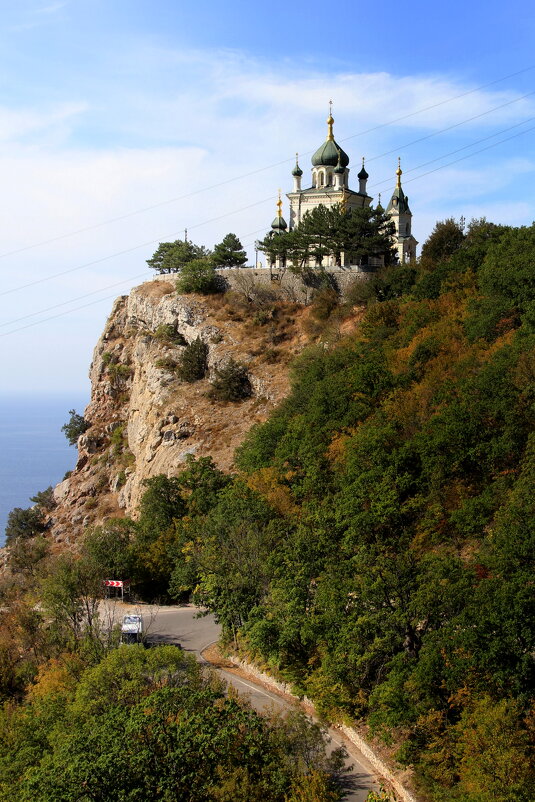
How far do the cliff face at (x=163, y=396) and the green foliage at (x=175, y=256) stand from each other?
3653 millimetres

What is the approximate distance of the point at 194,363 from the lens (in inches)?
1966

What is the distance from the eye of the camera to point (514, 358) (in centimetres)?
2875

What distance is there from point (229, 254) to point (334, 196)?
866 cm

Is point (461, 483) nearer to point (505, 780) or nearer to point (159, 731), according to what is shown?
point (505, 780)

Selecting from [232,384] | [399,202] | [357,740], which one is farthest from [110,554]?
[399,202]

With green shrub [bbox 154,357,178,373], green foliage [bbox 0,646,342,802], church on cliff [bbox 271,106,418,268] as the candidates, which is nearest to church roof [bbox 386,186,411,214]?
church on cliff [bbox 271,106,418,268]

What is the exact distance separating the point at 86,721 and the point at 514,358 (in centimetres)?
1922

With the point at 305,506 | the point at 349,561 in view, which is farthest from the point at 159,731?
the point at 305,506

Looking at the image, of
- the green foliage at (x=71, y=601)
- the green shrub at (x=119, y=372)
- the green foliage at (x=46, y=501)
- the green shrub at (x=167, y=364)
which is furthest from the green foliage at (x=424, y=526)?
the green foliage at (x=46, y=501)

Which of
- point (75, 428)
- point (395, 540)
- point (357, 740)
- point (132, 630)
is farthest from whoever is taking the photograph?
point (75, 428)

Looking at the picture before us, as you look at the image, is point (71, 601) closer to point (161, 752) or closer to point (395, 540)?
point (395, 540)

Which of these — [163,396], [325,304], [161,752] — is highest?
[325,304]

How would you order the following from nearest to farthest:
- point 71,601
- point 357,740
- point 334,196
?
point 357,740
point 71,601
point 334,196

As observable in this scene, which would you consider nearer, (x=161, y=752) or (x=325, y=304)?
(x=161, y=752)
